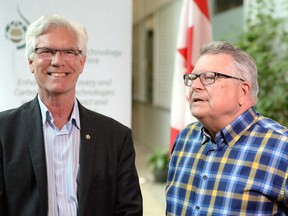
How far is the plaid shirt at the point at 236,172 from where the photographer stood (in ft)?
4.63

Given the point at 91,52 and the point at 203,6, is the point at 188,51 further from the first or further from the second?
the point at 91,52

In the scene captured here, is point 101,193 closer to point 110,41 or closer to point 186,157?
point 186,157

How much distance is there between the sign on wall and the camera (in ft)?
8.75

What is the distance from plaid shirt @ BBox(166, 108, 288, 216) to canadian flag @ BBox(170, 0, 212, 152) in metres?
1.50

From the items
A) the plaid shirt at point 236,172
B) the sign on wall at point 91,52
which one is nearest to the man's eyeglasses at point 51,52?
the plaid shirt at point 236,172

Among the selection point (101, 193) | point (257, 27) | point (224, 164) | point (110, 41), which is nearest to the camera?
point (224, 164)

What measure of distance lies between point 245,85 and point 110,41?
1.42 metres

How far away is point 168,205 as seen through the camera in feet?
5.60

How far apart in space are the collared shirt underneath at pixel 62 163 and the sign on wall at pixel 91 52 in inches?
43.3

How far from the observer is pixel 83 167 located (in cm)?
161

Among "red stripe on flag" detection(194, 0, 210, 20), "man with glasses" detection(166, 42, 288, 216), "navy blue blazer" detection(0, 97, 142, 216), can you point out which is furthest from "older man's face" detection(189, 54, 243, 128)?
"red stripe on flag" detection(194, 0, 210, 20)

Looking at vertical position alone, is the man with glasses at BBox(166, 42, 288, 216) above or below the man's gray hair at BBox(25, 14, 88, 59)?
below

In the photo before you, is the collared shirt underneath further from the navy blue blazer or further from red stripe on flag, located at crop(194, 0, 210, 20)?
red stripe on flag, located at crop(194, 0, 210, 20)

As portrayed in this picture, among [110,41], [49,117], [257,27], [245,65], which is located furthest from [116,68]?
[257,27]
